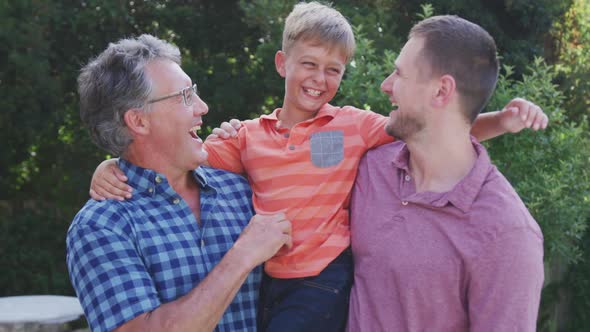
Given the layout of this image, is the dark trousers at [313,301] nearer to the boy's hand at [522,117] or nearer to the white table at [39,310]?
the boy's hand at [522,117]

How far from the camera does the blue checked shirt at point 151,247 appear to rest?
2.10m

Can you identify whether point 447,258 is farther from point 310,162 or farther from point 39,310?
point 39,310

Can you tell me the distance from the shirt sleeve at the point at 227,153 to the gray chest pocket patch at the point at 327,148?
1.01ft

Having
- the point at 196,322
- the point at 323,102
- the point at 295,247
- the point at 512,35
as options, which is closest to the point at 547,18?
the point at 512,35

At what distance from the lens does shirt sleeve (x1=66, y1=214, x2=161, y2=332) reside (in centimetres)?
209

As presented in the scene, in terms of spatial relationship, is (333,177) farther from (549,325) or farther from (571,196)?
(549,325)

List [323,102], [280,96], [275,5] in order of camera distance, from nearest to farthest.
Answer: [323,102] < [275,5] < [280,96]

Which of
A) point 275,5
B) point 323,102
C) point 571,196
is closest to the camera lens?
point 323,102

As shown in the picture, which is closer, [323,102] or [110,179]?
[110,179]

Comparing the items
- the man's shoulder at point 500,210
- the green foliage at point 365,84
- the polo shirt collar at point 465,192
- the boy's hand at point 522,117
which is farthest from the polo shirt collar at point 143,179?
the green foliage at point 365,84

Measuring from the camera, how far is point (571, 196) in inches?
181

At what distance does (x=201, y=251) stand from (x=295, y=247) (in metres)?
0.33

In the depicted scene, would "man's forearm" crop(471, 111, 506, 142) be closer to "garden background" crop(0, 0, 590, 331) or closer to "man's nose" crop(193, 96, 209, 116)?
"man's nose" crop(193, 96, 209, 116)

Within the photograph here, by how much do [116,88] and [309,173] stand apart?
2.40 ft
